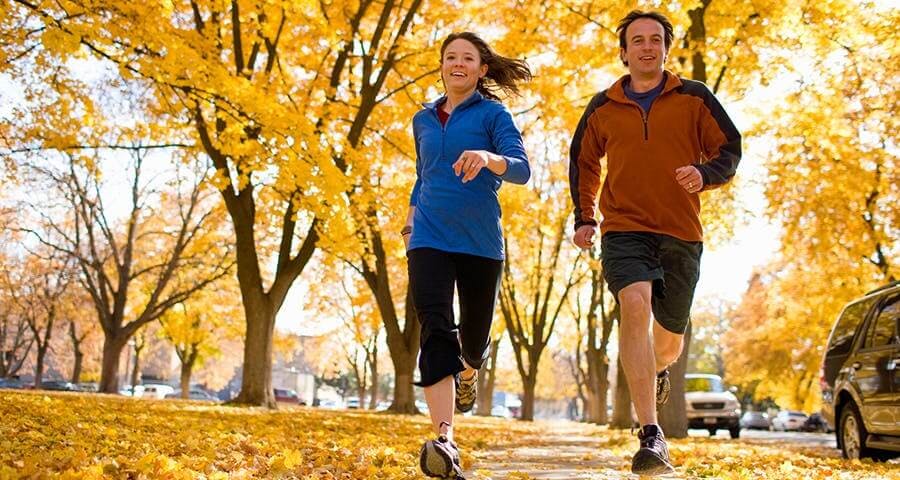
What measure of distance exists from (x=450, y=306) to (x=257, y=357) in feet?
38.4

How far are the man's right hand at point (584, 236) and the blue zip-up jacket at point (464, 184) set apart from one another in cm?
61

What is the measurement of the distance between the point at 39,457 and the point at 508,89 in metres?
2.89

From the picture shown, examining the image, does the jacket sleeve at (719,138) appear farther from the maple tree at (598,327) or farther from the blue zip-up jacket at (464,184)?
the maple tree at (598,327)

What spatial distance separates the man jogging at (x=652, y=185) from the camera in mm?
4316

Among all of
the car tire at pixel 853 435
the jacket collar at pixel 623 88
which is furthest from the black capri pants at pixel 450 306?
the car tire at pixel 853 435

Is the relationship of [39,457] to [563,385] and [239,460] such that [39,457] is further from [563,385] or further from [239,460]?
[563,385]

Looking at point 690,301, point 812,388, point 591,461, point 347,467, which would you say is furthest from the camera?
point 812,388

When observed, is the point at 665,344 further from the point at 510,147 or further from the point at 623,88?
the point at 510,147

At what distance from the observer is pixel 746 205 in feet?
61.3

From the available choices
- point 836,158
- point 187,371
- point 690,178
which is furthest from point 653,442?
point 187,371

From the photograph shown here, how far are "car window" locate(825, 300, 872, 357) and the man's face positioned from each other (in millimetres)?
5252

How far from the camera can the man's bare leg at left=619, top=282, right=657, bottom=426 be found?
4266 mm

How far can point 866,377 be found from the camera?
805cm

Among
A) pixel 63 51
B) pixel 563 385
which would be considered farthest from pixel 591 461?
pixel 563 385
